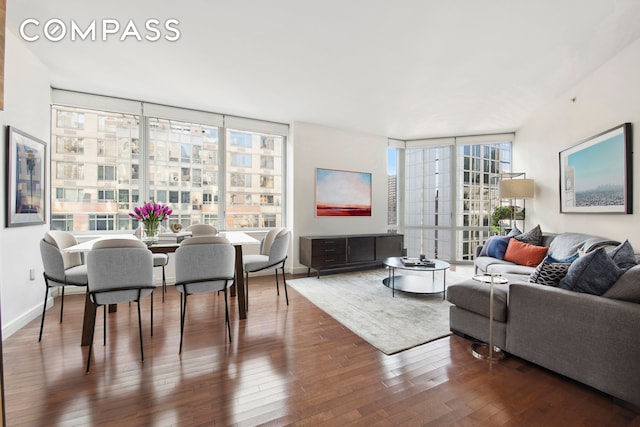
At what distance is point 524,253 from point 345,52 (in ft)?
11.3

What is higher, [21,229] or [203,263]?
[21,229]

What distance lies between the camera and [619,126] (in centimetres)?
288

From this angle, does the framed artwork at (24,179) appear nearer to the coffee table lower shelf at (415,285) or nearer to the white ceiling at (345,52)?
the white ceiling at (345,52)

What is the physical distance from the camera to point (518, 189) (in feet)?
14.6

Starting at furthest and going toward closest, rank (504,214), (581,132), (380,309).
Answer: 1. (504,214)
2. (581,132)
3. (380,309)

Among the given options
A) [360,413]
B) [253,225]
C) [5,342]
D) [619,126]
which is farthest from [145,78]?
[619,126]

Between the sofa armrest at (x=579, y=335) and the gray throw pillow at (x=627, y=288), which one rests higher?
the gray throw pillow at (x=627, y=288)

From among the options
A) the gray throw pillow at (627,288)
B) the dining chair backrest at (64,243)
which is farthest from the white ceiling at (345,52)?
the gray throw pillow at (627,288)

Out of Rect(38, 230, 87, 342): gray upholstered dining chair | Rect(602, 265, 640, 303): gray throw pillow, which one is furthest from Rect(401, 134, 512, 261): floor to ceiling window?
Rect(38, 230, 87, 342): gray upholstered dining chair

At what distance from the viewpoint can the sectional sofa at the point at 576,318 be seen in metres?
1.62

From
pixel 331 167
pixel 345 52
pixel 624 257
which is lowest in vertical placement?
pixel 624 257

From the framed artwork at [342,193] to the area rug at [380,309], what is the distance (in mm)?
1377

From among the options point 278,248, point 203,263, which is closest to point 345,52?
point 278,248

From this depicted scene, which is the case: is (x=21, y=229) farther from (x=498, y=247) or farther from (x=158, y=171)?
(x=498, y=247)
